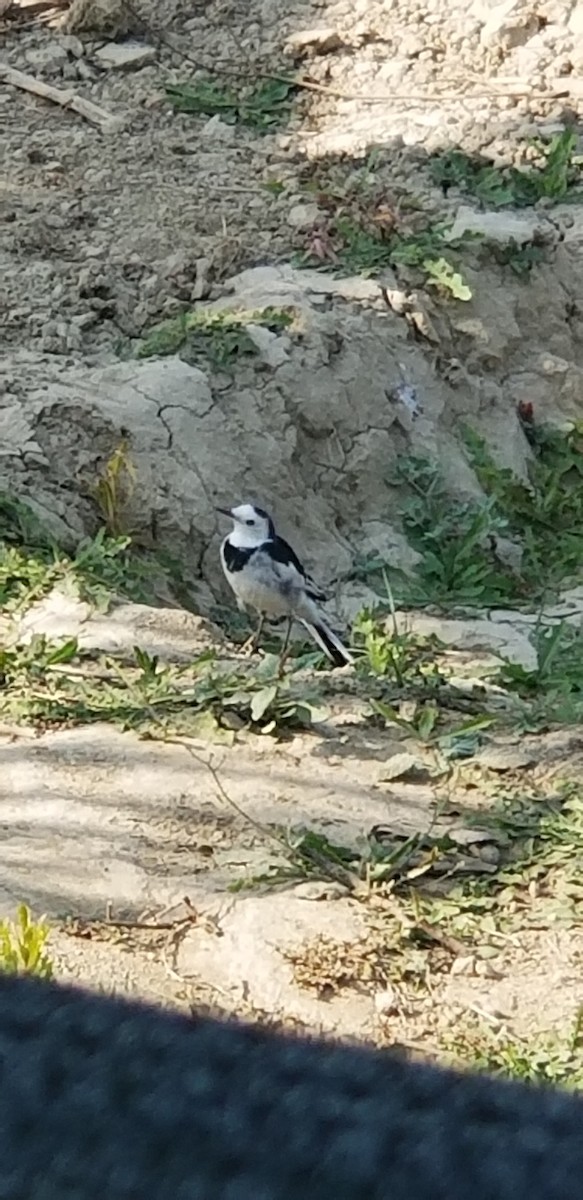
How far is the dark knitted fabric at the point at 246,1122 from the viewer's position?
874mm

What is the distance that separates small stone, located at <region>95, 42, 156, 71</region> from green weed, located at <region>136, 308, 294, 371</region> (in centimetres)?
253

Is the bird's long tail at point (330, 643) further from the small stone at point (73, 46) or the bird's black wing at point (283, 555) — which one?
the small stone at point (73, 46)

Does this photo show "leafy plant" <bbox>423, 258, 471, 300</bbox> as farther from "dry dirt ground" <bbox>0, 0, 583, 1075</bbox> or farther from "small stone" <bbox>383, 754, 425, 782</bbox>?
"small stone" <bbox>383, 754, 425, 782</bbox>

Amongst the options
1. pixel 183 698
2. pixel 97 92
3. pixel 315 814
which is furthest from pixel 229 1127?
pixel 97 92

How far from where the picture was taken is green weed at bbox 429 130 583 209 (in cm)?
757

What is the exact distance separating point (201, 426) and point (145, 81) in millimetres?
3065

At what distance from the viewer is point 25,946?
2814 mm

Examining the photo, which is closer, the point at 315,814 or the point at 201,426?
the point at 315,814

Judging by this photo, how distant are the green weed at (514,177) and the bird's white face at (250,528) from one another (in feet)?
10.1

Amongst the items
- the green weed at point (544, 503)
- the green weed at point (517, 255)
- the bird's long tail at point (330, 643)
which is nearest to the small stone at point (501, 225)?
the green weed at point (517, 255)

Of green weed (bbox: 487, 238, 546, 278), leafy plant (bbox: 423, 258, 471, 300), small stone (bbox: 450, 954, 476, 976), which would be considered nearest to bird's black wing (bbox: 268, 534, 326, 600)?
small stone (bbox: 450, 954, 476, 976)

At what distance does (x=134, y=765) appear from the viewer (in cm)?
379

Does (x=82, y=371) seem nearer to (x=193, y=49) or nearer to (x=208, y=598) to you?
(x=208, y=598)

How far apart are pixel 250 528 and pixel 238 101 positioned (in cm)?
377
